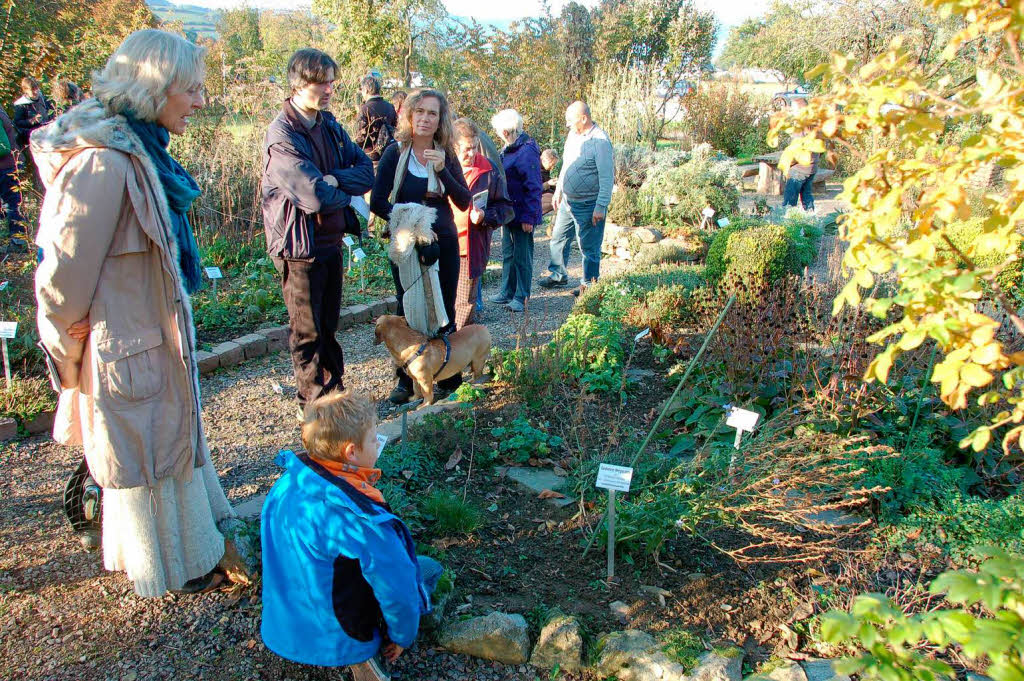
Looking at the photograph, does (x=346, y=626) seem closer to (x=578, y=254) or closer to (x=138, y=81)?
(x=138, y=81)

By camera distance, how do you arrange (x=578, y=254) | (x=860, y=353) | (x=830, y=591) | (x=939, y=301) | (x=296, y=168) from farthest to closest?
(x=578, y=254) → (x=860, y=353) → (x=296, y=168) → (x=830, y=591) → (x=939, y=301)

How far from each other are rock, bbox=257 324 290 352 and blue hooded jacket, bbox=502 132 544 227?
2344mm

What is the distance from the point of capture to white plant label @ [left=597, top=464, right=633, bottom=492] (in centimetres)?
262

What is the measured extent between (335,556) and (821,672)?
1668mm

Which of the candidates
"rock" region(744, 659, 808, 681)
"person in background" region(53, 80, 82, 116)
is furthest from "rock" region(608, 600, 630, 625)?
"person in background" region(53, 80, 82, 116)

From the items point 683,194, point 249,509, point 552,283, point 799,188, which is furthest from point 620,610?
point 799,188

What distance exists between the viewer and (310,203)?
142 inches

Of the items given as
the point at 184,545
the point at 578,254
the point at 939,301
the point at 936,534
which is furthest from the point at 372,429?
the point at 578,254

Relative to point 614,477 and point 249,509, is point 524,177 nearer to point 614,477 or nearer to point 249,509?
point 249,509

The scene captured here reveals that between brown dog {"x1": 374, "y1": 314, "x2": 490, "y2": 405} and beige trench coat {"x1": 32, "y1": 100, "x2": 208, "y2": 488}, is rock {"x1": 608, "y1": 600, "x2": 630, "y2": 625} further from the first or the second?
brown dog {"x1": 374, "y1": 314, "x2": 490, "y2": 405}

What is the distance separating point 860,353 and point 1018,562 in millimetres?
2962

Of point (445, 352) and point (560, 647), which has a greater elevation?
point (445, 352)

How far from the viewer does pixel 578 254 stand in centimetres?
972

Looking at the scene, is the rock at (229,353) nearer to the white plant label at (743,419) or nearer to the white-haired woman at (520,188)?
the white-haired woman at (520,188)
